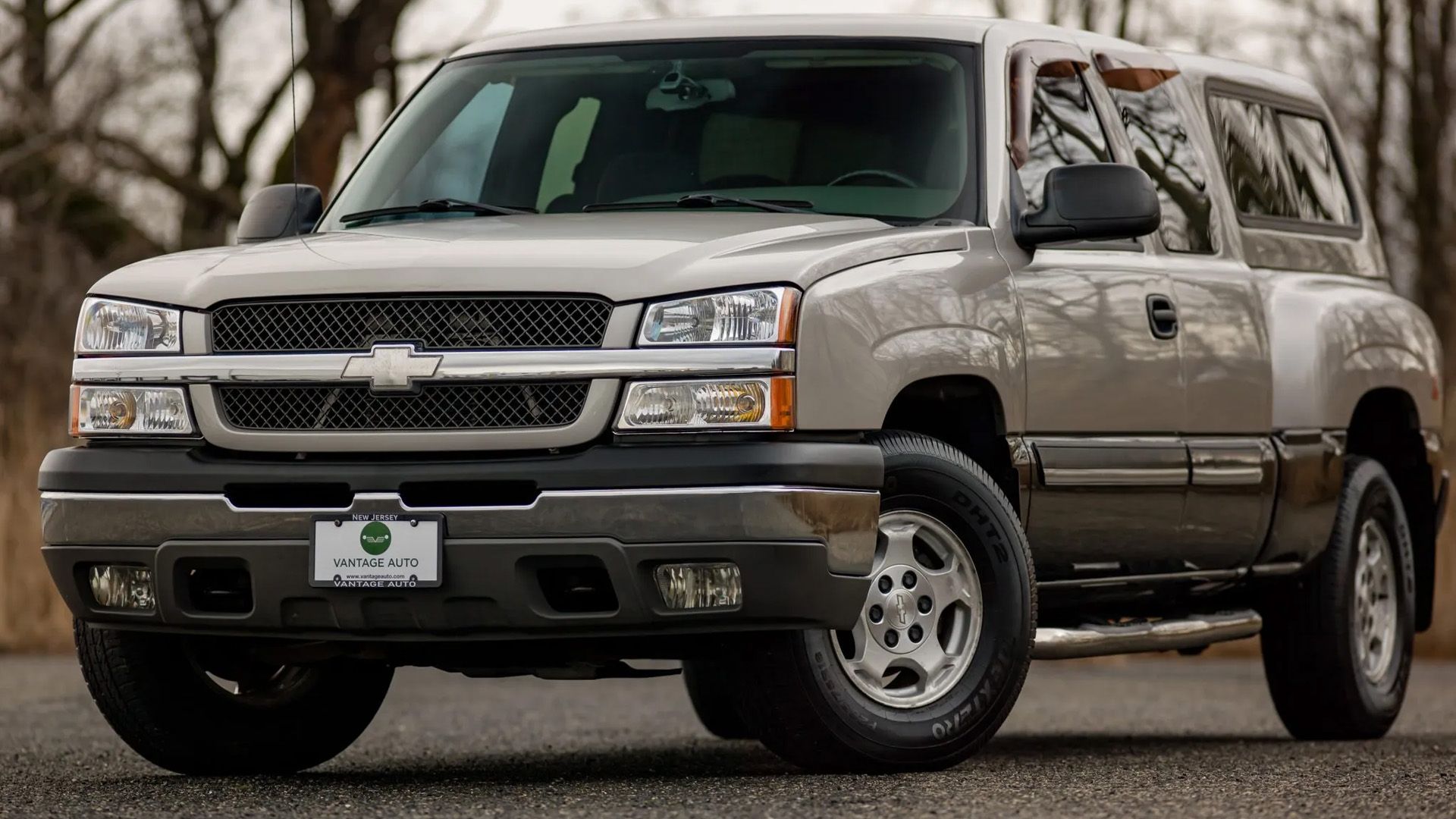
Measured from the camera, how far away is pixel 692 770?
7.14 m

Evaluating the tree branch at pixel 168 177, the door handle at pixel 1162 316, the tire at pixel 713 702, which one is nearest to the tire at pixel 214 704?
the tire at pixel 713 702

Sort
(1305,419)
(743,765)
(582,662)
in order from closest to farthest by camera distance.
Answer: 1. (582,662)
2. (743,765)
3. (1305,419)

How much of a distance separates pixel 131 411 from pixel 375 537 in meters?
0.81

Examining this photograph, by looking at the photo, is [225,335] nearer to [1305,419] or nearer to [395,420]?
[395,420]

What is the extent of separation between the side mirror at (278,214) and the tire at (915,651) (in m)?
2.07

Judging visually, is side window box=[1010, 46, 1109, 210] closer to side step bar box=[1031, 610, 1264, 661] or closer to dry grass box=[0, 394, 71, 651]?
side step bar box=[1031, 610, 1264, 661]

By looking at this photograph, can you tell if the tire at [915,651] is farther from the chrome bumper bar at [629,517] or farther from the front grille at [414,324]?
the front grille at [414,324]

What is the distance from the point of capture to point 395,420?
5.86 meters

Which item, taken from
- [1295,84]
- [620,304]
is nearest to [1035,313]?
[620,304]

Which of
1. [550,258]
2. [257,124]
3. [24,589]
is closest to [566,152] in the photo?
[550,258]

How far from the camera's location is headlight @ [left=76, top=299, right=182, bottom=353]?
6.16 metres

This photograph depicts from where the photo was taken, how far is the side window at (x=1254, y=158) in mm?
8375

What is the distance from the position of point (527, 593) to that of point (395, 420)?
0.52 meters

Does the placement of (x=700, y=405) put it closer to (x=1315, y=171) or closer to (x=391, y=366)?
(x=391, y=366)
